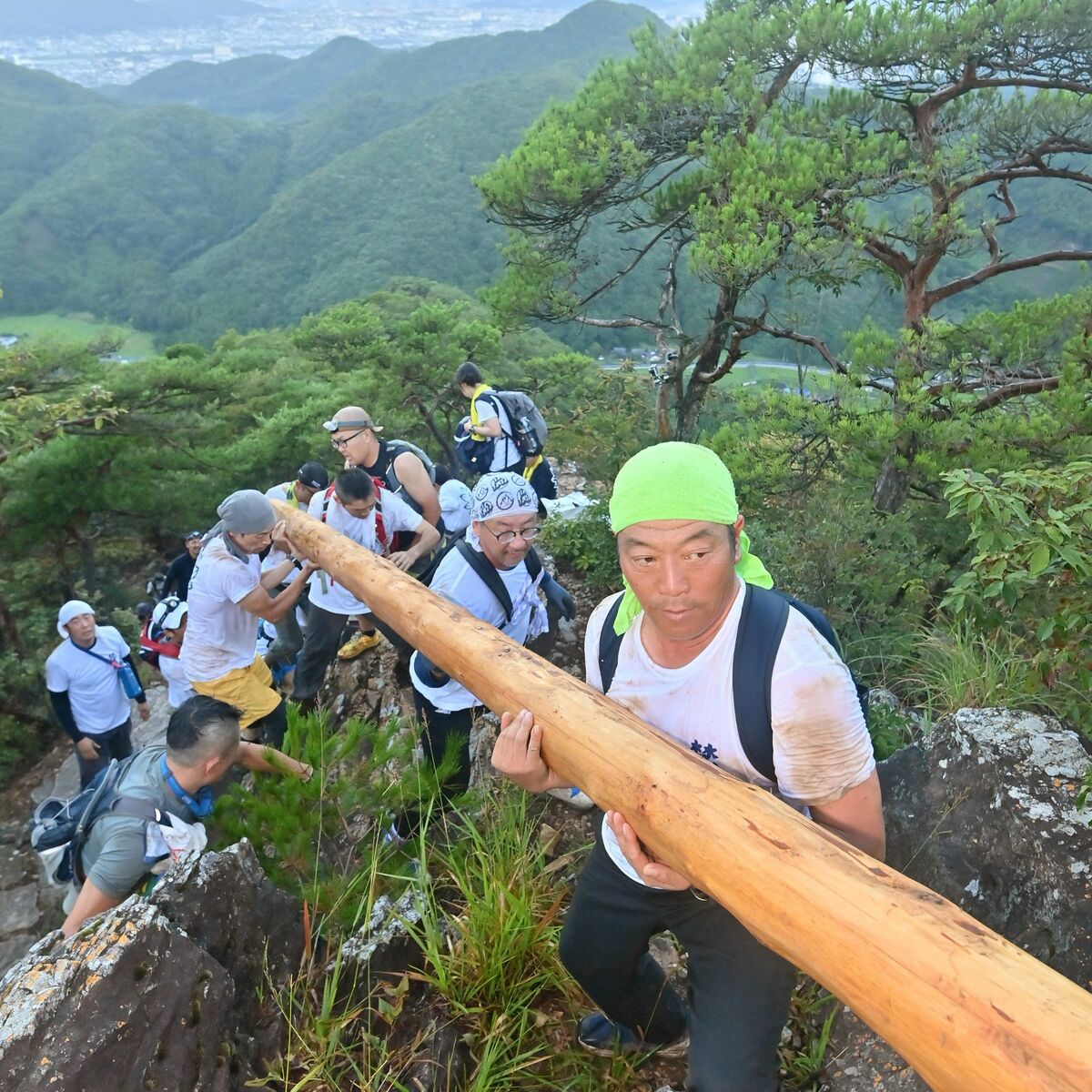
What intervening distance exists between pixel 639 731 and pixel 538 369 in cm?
1471


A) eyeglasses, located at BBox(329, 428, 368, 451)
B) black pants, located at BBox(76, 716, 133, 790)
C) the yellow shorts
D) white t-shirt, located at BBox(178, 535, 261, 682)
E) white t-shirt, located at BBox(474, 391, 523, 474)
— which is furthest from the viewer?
black pants, located at BBox(76, 716, 133, 790)

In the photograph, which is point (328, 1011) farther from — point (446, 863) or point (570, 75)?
point (570, 75)

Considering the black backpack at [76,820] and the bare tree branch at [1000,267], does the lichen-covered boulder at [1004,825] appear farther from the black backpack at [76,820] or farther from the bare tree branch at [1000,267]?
the bare tree branch at [1000,267]

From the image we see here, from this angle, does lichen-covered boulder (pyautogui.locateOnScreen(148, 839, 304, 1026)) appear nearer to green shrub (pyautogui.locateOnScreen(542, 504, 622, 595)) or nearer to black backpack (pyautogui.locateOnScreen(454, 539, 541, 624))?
black backpack (pyautogui.locateOnScreen(454, 539, 541, 624))

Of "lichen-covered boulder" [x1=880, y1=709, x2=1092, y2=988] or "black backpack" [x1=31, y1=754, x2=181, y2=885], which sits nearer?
"lichen-covered boulder" [x1=880, y1=709, x2=1092, y2=988]

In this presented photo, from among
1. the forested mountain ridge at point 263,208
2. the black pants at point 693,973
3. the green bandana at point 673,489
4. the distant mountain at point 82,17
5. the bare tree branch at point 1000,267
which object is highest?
the distant mountain at point 82,17

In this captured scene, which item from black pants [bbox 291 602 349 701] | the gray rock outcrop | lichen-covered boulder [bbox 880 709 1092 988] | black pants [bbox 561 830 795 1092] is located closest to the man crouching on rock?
the gray rock outcrop

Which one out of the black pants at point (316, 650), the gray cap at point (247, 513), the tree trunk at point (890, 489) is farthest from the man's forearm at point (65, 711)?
the tree trunk at point (890, 489)

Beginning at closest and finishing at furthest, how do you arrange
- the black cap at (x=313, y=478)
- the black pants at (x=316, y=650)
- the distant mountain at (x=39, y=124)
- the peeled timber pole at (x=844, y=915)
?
the peeled timber pole at (x=844, y=915) → the black pants at (x=316, y=650) → the black cap at (x=313, y=478) → the distant mountain at (x=39, y=124)

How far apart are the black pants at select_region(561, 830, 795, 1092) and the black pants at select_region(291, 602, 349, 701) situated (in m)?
3.30

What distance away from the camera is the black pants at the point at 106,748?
236 inches

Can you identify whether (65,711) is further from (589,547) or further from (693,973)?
(693,973)

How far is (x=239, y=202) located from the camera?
81125 millimetres

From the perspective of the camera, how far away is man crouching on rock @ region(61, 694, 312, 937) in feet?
8.57
